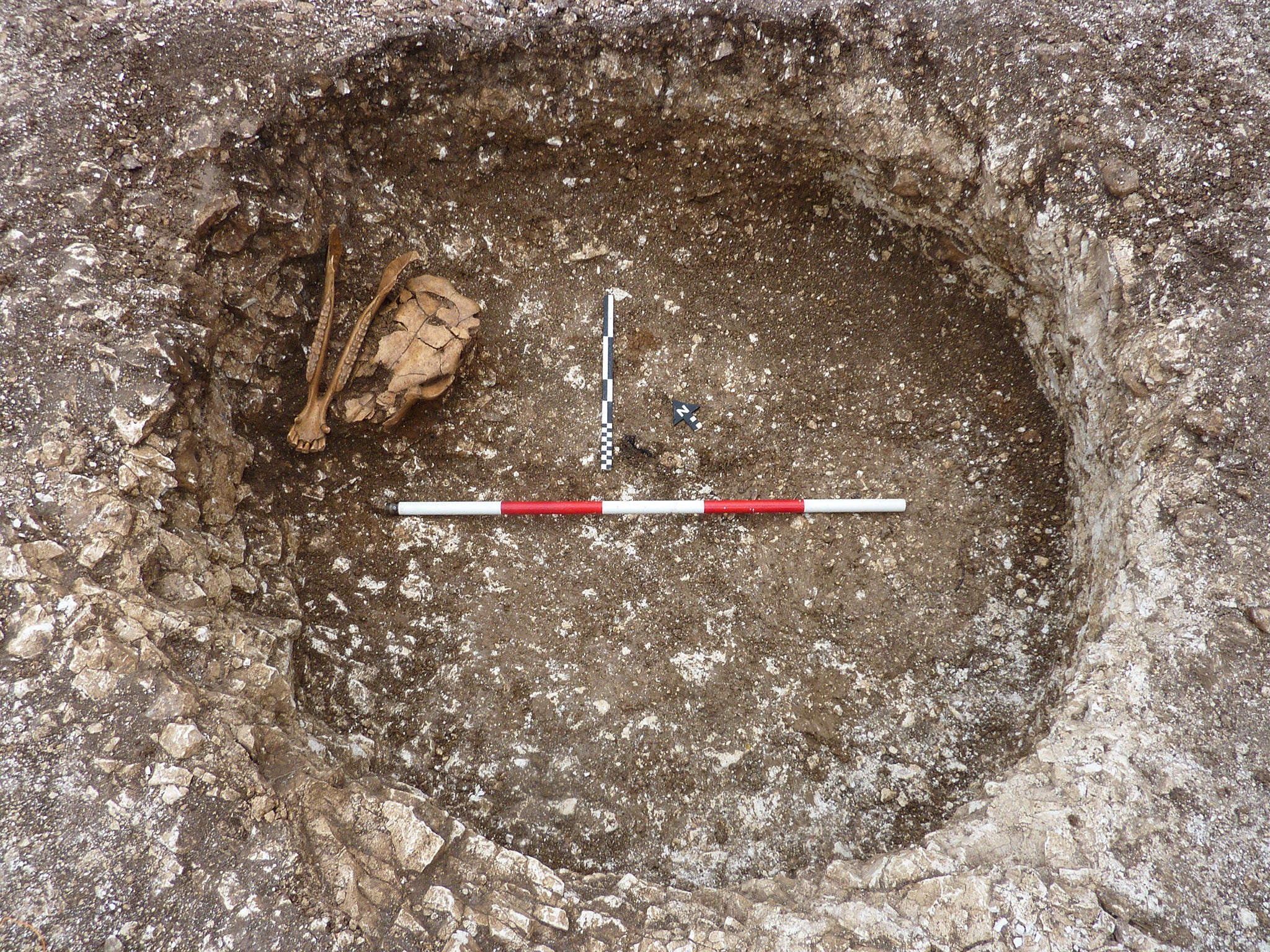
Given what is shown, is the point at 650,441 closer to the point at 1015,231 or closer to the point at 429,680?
the point at 429,680

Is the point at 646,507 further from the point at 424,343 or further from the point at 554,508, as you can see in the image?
the point at 424,343

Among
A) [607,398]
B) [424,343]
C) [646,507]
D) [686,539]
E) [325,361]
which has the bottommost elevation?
[686,539]

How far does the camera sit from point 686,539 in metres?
2.77

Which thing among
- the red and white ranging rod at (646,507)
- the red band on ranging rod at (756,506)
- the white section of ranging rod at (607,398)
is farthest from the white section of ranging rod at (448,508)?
the red band on ranging rod at (756,506)

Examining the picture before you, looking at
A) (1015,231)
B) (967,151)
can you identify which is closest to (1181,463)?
(1015,231)

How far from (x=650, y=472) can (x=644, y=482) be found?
0.05m

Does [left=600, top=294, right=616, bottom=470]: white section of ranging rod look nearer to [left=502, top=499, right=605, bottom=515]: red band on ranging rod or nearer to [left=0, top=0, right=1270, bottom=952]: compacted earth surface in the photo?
[left=0, top=0, right=1270, bottom=952]: compacted earth surface

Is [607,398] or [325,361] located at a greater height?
[325,361]

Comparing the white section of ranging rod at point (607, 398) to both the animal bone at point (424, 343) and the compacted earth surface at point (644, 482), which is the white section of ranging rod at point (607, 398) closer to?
the compacted earth surface at point (644, 482)

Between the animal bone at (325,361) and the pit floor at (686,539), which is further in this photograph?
the animal bone at (325,361)

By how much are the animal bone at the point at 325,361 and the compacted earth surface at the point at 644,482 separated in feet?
0.21

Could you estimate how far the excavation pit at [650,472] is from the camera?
2.40 m

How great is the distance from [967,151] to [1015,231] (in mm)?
347

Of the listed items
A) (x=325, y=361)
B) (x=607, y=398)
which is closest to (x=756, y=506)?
(x=607, y=398)
